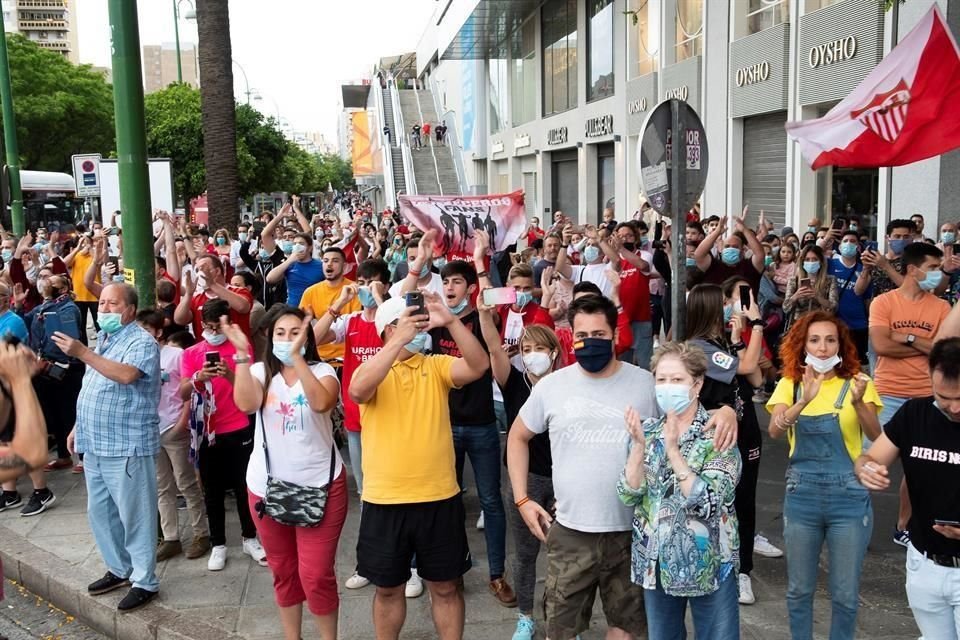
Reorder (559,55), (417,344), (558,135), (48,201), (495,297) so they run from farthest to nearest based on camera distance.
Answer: (48,201) → (559,55) → (558,135) → (495,297) → (417,344)

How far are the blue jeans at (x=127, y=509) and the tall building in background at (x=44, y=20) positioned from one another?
460ft

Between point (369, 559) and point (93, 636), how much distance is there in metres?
2.26

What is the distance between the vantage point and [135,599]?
541cm

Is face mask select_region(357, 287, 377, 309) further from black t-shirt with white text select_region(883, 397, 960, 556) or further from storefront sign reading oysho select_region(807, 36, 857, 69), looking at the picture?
storefront sign reading oysho select_region(807, 36, 857, 69)

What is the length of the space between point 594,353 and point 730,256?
5.85m

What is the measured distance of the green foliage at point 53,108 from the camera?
46.4m

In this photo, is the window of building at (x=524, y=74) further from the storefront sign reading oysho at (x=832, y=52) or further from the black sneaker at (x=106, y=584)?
the black sneaker at (x=106, y=584)

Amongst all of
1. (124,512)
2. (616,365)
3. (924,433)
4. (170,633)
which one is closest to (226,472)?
(124,512)

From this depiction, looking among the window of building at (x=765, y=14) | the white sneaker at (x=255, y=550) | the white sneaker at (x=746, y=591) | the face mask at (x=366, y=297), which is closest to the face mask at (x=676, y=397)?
the white sneaker at (x=746, y=591)

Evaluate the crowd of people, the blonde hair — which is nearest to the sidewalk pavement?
the crowd of people

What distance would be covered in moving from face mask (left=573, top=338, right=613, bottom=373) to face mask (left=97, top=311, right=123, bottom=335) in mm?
2904

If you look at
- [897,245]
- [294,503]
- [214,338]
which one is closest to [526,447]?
[294,503]

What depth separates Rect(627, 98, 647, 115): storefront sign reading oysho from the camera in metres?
21.5

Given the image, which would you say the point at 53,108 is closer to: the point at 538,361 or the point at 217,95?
the point at 217,95
